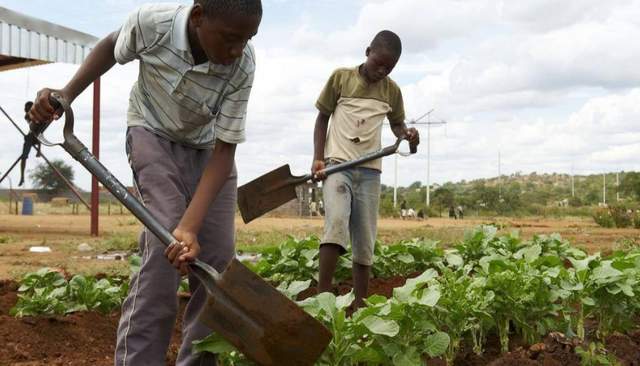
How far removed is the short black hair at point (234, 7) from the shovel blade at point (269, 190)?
6.99ft

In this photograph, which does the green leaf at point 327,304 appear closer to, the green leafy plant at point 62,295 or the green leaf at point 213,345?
the green leaf at point 213,345

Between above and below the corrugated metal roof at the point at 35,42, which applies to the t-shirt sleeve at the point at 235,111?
below

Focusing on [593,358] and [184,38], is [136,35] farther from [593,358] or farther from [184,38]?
[593,358]

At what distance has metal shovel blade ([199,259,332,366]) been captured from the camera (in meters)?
2.64

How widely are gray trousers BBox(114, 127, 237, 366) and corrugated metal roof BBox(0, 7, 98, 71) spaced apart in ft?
31.8

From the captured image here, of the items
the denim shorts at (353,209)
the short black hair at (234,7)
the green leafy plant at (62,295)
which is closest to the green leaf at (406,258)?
the denim shorts at (353,209)

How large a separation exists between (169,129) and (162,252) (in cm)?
45

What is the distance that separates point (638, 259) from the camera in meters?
4.76

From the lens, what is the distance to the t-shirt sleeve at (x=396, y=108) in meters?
4.81

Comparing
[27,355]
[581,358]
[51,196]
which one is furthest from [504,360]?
[51,196]

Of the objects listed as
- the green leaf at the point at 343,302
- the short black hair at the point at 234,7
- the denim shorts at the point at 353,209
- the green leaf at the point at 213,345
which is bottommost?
→ the green leaf at the point at 213,345

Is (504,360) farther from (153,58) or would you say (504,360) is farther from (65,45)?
(65,45)

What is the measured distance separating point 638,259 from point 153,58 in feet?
10.3

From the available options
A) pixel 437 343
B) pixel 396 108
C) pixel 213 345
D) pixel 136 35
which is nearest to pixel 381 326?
pixel 437 343
